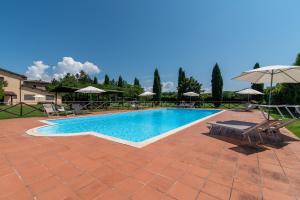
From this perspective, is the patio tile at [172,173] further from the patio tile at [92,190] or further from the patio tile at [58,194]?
the patio tile at [58,194]

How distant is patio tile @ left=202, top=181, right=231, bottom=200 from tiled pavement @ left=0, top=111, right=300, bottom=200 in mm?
13

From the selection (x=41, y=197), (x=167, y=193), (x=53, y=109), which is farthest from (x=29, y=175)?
(x=53, y=109)

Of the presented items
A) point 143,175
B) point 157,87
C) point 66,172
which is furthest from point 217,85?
point 66,172

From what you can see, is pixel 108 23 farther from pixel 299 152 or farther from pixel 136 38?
pixel 299 152

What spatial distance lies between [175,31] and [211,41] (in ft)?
11.5

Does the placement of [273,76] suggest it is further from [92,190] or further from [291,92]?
[291,92]

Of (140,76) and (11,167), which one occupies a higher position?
(140,76)

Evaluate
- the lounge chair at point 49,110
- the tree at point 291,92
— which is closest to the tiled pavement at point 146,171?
the lounge chair at point 49,110

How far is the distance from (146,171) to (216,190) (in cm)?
114

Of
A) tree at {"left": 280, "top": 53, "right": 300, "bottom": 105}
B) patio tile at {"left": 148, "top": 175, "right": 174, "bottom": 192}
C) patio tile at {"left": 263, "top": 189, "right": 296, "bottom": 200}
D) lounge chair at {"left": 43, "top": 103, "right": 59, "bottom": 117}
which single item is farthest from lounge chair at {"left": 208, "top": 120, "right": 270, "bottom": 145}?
tree at {"left": 280, "top": 53, "right": 300, "bottom": 105}

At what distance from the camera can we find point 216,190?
214 cm

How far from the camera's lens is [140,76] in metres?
44.2

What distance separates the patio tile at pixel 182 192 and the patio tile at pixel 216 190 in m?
0.19

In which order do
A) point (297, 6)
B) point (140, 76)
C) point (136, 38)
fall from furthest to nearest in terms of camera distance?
1. point (140, 76)
2. point (136, 38)
3. point (297, 6)
